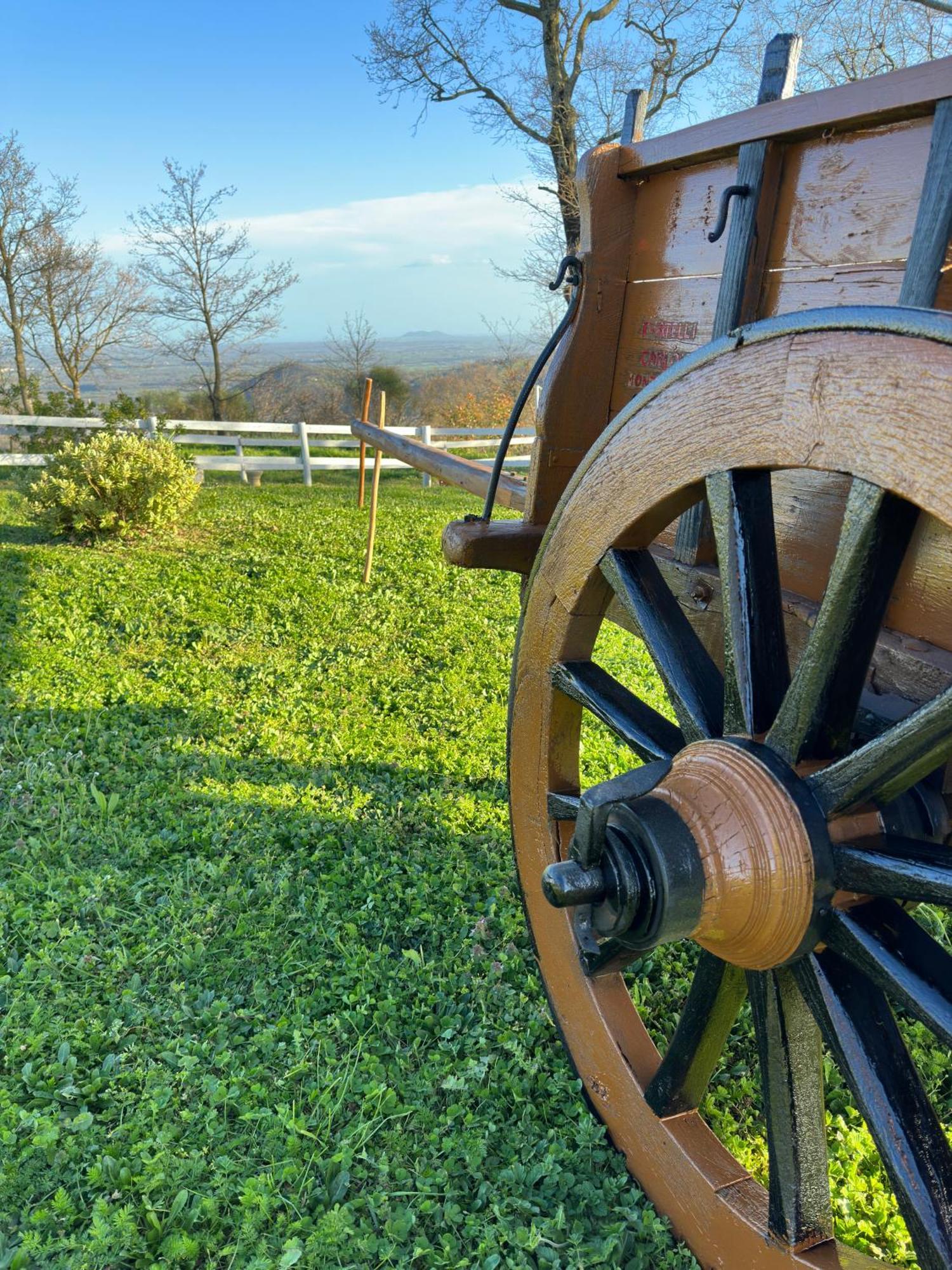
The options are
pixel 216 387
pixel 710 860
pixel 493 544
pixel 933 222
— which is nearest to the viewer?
pixel 933 222

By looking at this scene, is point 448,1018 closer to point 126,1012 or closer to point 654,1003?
point 654,1003

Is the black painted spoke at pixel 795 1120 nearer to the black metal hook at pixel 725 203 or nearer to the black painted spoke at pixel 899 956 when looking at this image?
the black painted spoke at pixel 899 956

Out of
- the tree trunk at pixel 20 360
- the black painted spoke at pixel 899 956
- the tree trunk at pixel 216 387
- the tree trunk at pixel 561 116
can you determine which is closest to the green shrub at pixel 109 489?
the black painted spoke at pixel 899 956

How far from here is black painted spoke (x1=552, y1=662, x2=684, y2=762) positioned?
1719 mm

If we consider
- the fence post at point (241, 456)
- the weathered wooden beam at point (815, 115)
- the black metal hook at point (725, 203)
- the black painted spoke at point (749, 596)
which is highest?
the weathered wooden beam at point (815, 115)

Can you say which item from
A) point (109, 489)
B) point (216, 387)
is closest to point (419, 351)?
point (216, 387)

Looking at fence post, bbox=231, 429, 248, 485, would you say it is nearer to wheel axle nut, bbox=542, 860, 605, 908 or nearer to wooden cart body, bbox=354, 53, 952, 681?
wooden cart body, bbox=354, 53, 952, 681

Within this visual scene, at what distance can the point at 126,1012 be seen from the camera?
263 centimetres

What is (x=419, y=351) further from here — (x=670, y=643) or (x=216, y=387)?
(x=670, y=643)

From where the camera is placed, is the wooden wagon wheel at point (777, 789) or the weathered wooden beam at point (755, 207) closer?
the wooden wagon wheel at point (777, 789)

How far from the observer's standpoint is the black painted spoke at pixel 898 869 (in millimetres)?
1138

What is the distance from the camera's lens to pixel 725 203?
4.66 feet

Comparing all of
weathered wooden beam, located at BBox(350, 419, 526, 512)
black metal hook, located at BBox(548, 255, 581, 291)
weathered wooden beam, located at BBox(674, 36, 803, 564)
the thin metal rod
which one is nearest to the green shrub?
weathered wooden beam, located at BBox(350, 419, 526, 512)

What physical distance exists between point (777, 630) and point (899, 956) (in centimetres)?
52
